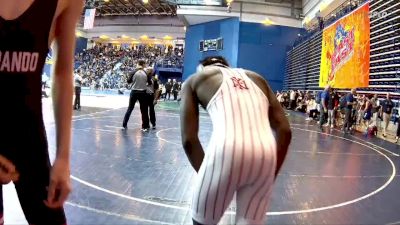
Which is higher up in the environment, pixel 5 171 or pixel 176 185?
pixel 5 171

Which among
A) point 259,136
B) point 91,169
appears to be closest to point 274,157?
point 259,136

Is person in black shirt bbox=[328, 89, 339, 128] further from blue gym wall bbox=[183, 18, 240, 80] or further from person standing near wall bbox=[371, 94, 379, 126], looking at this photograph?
blue gym wall bbox=[183, 18, 240, 80]

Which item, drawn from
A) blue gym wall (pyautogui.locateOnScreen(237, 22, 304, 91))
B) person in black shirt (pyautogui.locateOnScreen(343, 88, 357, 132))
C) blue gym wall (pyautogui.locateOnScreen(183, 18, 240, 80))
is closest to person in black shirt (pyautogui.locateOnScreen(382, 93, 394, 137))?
person in black shirt (pyautogui.locateOnScreen(343, 88, 357, 132))

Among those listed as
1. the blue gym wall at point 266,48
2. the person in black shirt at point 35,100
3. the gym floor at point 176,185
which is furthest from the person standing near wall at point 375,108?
the blue gym wall at point 266,48

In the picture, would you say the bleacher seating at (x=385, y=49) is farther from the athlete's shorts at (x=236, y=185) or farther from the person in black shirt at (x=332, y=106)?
the athlete's shorts at (x=236, y=185)

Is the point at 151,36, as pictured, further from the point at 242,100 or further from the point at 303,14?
the point at 242,100

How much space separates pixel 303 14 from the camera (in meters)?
31.4

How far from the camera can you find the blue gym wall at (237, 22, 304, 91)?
1246 inches

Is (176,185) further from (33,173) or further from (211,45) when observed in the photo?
(211,45)

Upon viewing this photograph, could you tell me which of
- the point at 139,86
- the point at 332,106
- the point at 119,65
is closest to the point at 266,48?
the point at 332,106

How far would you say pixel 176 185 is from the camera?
511 centimetres

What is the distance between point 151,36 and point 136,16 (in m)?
2.88

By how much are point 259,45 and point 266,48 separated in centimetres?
63

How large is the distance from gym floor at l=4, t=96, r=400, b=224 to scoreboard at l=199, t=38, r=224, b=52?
2467 cm
